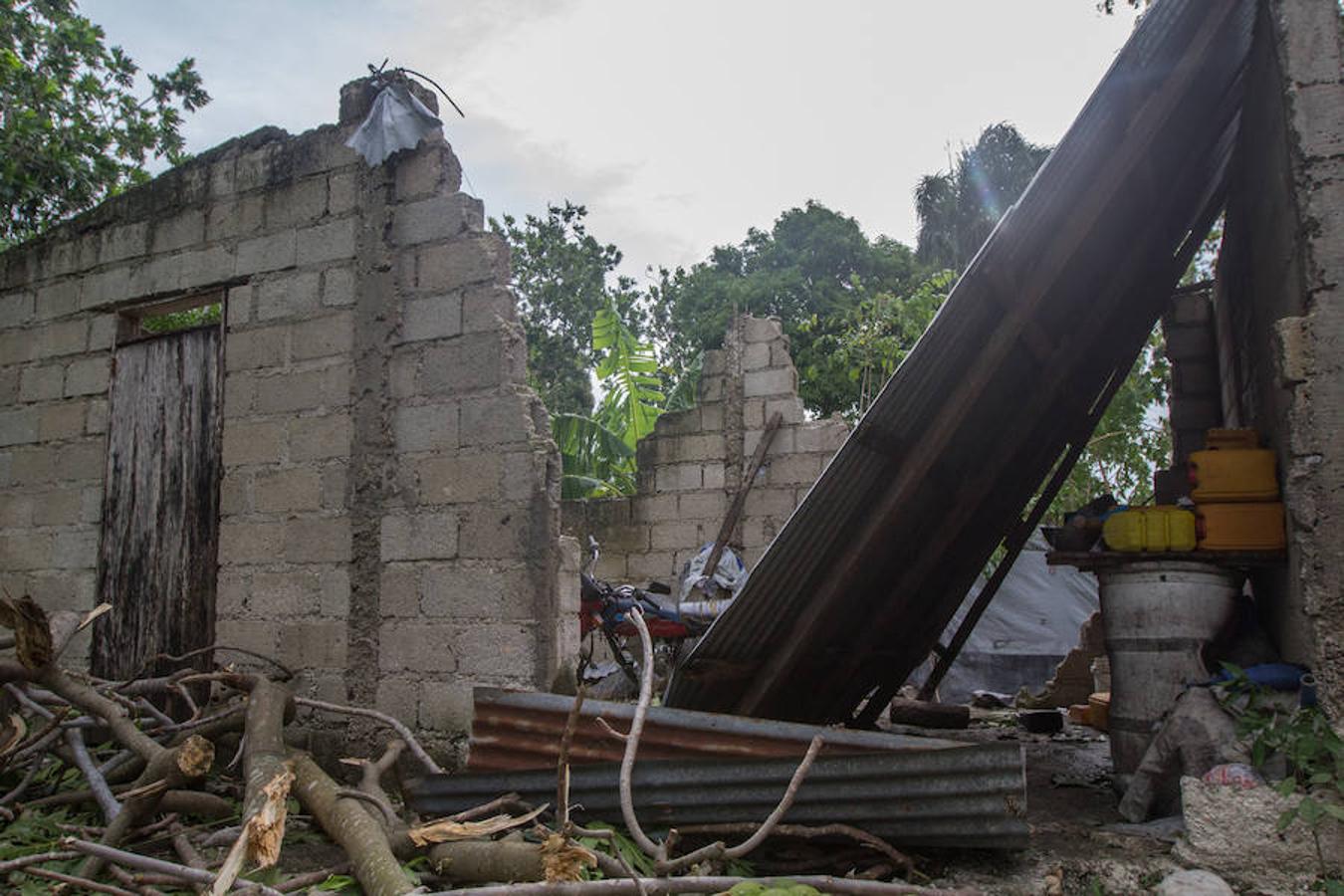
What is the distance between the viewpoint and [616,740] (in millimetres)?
3645

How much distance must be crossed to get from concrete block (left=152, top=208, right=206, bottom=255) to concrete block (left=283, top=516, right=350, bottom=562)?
1.80 meters

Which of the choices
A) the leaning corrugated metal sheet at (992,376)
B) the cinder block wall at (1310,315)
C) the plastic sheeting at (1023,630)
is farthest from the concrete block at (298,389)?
the plastic sheeting at (1023,630)

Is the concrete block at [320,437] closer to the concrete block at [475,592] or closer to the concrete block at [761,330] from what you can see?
the concrete block at [475,592]

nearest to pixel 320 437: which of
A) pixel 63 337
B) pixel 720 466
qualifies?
pixel 63 337

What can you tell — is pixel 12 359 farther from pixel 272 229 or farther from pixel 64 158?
pixel 64 158

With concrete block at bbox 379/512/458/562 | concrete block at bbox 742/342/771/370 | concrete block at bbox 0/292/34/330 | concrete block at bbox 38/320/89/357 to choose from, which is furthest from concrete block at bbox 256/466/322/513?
concrete block at bbox 742/342/771/370

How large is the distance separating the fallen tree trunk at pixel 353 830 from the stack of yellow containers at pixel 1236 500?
3.33 metres

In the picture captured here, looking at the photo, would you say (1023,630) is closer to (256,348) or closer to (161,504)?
(256,348)

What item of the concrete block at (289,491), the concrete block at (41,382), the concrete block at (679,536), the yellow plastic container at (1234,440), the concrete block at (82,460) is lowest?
the concrete block at (679,536)

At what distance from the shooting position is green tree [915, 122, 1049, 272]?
2814 centimetres

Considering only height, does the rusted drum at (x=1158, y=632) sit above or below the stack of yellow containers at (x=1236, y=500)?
below

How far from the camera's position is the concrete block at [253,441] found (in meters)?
5.12

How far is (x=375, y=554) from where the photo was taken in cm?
481

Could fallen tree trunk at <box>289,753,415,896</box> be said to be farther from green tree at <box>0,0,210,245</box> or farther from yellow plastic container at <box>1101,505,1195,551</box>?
green tree at <box>0,0,210,245</box>
